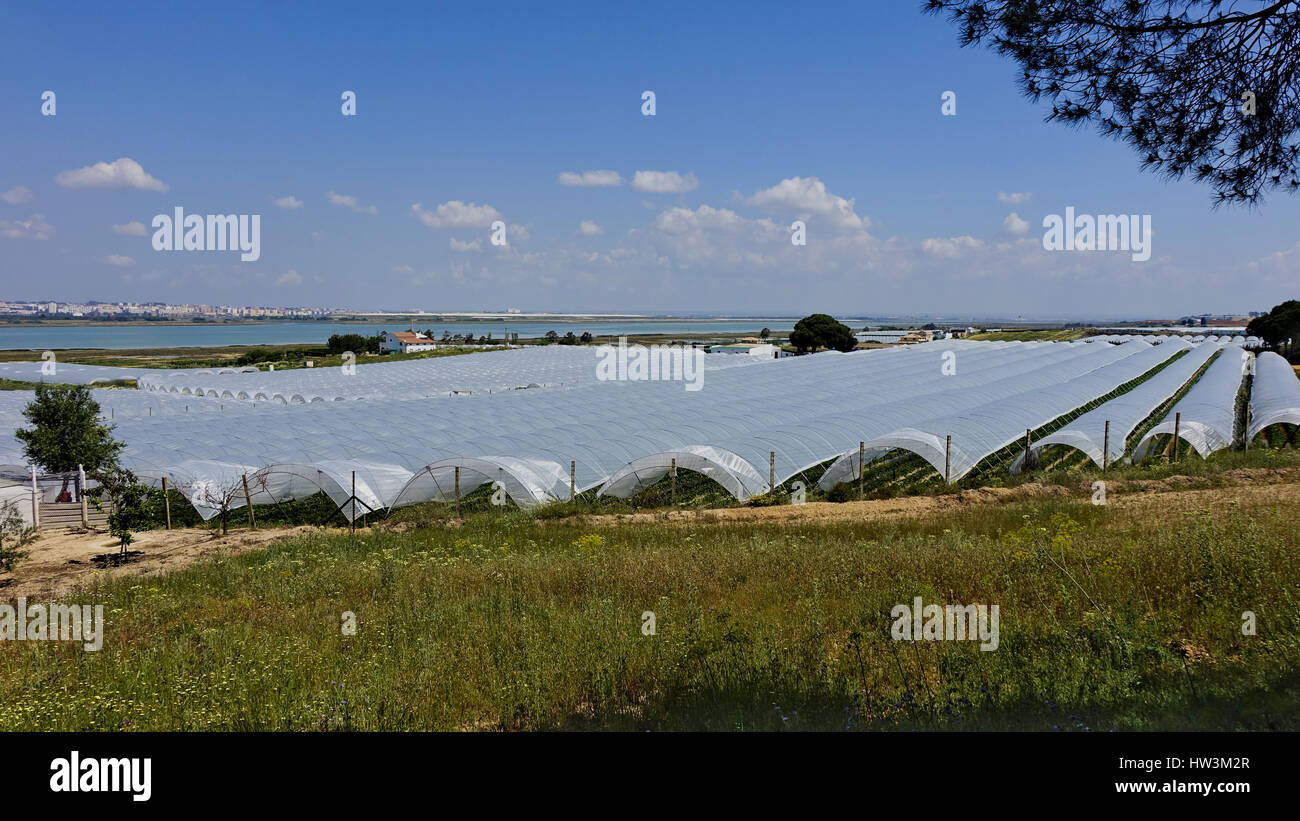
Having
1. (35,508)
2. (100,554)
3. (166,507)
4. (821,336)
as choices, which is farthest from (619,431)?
(821,336)

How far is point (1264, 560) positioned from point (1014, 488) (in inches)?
376

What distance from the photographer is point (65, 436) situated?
19.6 meters

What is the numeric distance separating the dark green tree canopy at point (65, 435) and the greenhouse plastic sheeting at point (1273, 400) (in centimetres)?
3294

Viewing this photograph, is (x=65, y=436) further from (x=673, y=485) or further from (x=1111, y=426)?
(x=1111, y=426)

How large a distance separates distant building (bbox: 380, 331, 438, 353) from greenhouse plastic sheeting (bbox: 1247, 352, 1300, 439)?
79562 mm

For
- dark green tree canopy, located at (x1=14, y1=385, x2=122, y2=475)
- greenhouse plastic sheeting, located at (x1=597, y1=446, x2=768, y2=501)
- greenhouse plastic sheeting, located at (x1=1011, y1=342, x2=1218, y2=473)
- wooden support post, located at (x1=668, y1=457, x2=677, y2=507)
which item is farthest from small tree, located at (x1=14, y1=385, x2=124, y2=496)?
greenhouse plastic sheeting, located at (x1=1011, y1=342, x2=1218, y2=473)

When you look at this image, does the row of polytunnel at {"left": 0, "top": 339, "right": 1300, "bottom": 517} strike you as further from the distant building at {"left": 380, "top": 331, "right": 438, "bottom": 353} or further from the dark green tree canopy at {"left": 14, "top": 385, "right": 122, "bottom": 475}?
the distant building at {"left": 380, "top": 331, "right": 438, "bottom": 353}

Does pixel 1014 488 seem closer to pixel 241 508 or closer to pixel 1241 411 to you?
pixel 241 508

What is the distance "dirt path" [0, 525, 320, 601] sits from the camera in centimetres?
1102

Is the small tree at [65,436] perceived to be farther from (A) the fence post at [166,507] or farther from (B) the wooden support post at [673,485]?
(B) the wooden support post at [673,485]

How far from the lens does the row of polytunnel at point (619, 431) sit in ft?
55.8

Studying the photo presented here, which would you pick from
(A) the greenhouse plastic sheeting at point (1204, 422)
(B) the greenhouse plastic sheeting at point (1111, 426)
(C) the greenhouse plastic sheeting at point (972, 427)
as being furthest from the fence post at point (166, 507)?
(A) the greenhouse plastic sheeting at point (1204, 422)

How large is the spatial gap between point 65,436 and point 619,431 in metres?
15.3
